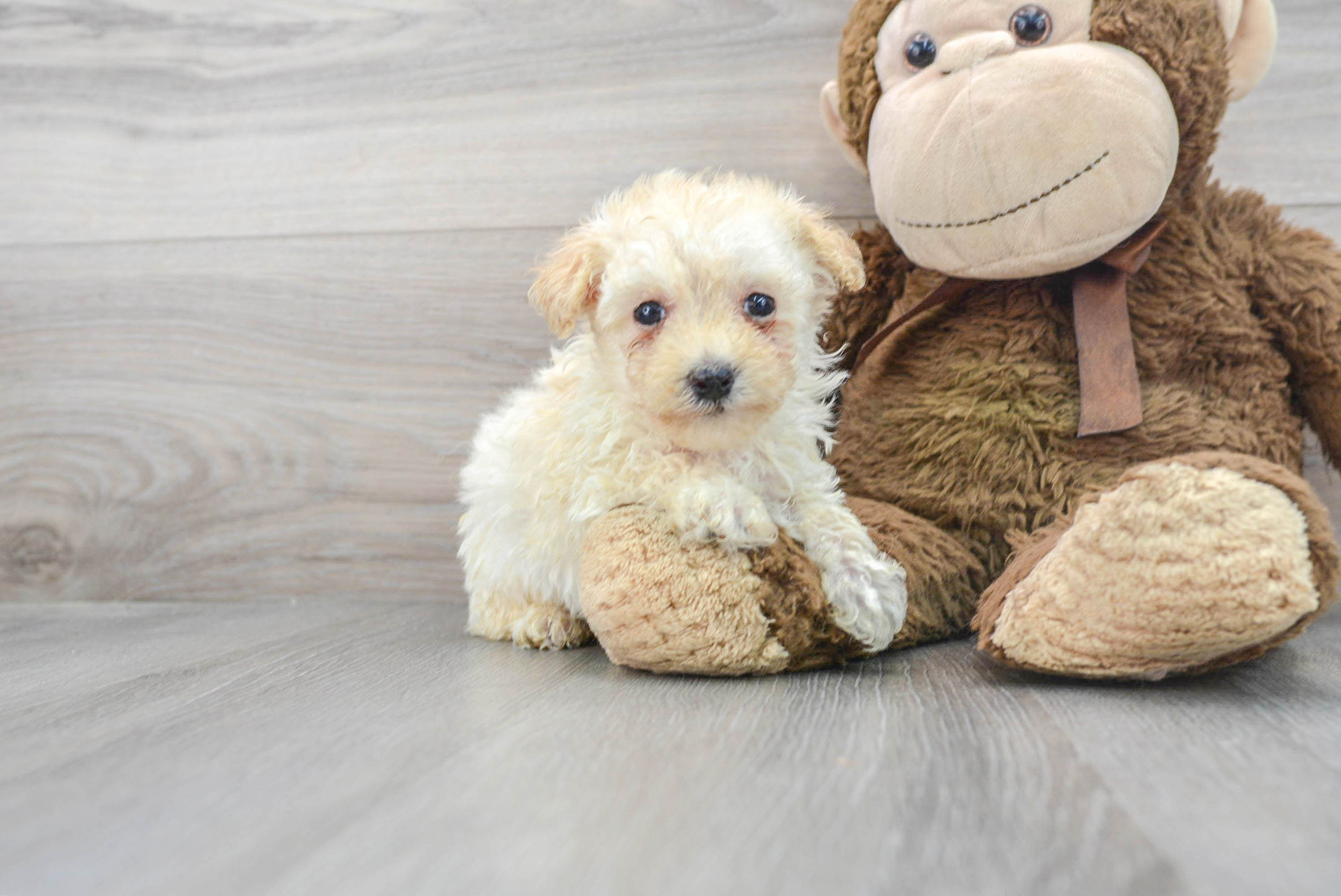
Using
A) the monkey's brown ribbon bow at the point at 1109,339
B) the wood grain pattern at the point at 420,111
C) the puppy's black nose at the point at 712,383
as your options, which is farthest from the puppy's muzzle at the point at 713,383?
the wood grain pattern at the point at 420,111

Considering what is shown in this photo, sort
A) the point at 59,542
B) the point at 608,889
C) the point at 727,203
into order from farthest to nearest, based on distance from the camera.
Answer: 1. the point at 59,542
2. the point at 727,203
3. the point at 608,889

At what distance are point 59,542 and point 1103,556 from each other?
124cm

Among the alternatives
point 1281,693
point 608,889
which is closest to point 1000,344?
point 1281,693

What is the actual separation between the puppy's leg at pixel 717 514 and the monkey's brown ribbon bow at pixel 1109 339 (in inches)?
12.1

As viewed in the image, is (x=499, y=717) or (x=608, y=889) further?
(x=499, y=717)

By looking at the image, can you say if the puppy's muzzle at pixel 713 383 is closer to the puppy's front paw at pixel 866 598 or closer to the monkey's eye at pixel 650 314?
the monkey's eye at pixel 650 314

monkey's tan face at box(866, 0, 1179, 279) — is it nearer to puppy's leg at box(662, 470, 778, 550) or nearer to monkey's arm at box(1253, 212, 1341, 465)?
monkey's arm at box(1253, 212, 1341, 465)

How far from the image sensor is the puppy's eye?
77 centimetres

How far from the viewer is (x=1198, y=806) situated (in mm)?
486

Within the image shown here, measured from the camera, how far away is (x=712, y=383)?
2.38 feet

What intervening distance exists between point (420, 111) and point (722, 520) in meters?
0.73

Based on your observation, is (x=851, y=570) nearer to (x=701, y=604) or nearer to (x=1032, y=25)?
(x=701, y=604)

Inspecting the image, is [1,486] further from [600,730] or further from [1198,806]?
[1198,806]

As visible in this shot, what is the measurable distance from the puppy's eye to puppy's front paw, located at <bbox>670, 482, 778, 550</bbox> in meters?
0.14
